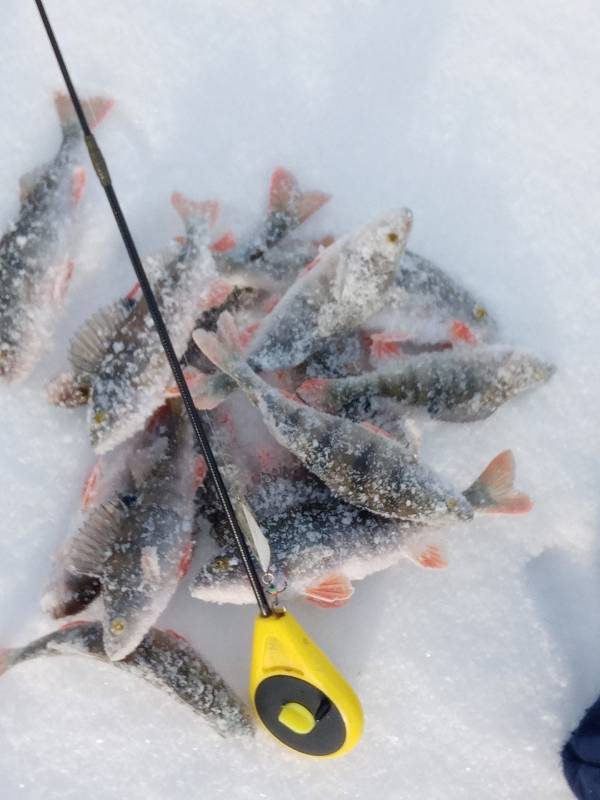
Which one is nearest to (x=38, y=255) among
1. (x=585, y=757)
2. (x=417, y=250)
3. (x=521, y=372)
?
(x=417, y=250)

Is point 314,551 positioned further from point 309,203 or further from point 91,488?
point 309,203

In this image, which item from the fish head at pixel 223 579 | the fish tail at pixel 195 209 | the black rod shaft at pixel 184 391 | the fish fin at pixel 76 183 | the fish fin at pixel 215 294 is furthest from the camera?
the fish fin at pixel 76 183

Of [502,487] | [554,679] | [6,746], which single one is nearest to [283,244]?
[502,487]

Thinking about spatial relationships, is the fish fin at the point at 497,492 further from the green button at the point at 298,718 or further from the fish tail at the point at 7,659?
the fish tail at the point at 7,659

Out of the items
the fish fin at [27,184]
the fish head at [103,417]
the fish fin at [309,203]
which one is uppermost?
the fish fin at [309,203]

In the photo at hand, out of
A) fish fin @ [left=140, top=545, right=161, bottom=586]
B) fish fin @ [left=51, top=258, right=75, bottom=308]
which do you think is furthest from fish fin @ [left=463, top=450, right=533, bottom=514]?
fish fin @ [left=51, top=258, right=75, bottom=308]

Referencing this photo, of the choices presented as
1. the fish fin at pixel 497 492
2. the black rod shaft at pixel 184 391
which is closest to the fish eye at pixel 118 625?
the black rod shaft at pixel 184 391

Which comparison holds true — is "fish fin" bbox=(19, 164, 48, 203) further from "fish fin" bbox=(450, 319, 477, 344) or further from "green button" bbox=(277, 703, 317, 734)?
"green button" bbox=(277, 703, 317, 734)
